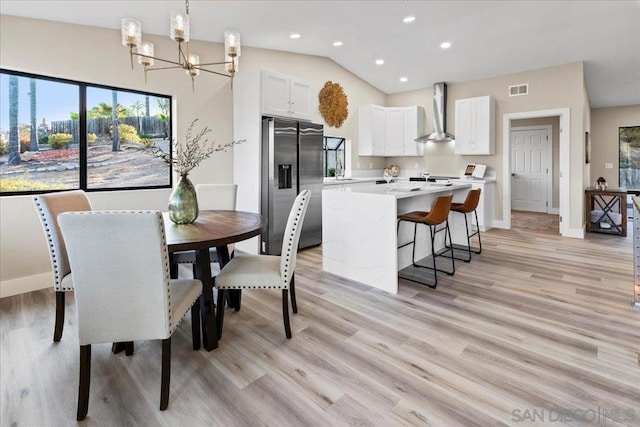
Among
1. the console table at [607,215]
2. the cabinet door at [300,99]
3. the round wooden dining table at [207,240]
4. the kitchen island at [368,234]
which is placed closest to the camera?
the round wooden dining table at [207,240]

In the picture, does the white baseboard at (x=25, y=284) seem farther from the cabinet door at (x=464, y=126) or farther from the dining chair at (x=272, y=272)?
the cabinet door at (x=464, y=126)

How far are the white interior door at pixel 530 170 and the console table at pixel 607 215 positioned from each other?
7.53ft

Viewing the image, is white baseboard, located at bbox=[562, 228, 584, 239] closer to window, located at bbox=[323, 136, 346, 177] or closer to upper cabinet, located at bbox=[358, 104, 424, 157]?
upper cabinet, located at bbox=[358, 104, 424, 157]

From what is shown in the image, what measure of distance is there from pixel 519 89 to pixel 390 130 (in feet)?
7.66

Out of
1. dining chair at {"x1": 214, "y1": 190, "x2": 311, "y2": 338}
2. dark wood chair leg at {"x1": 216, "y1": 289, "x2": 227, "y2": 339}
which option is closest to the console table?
dining chair at {"x1": 214, "y1": 190, "x2": 311, "y2": 338}

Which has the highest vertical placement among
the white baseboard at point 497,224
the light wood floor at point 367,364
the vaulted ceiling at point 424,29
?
the vaulted ceiling at point 424,29

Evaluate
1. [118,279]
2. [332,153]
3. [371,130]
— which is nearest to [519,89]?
[371,130]

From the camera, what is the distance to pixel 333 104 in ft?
20.0

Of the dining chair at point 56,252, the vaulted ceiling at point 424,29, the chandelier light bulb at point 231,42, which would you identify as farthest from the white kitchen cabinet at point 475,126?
the dining chair at point 56,252

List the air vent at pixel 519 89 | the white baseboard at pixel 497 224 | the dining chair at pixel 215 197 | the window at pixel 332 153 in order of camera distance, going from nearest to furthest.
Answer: the dining chair at pixel 215 197 → the air vent at pixel 519 89 → the white baseboard at pixel 497 224 → the window at pixel 332 153

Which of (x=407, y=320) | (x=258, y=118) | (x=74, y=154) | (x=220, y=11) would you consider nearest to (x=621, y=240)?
(x=407, y=320)

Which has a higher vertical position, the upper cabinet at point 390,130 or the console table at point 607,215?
the upper cabinet at point 390,130

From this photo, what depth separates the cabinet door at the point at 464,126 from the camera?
633 cm

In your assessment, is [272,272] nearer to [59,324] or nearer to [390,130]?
[59,324]
